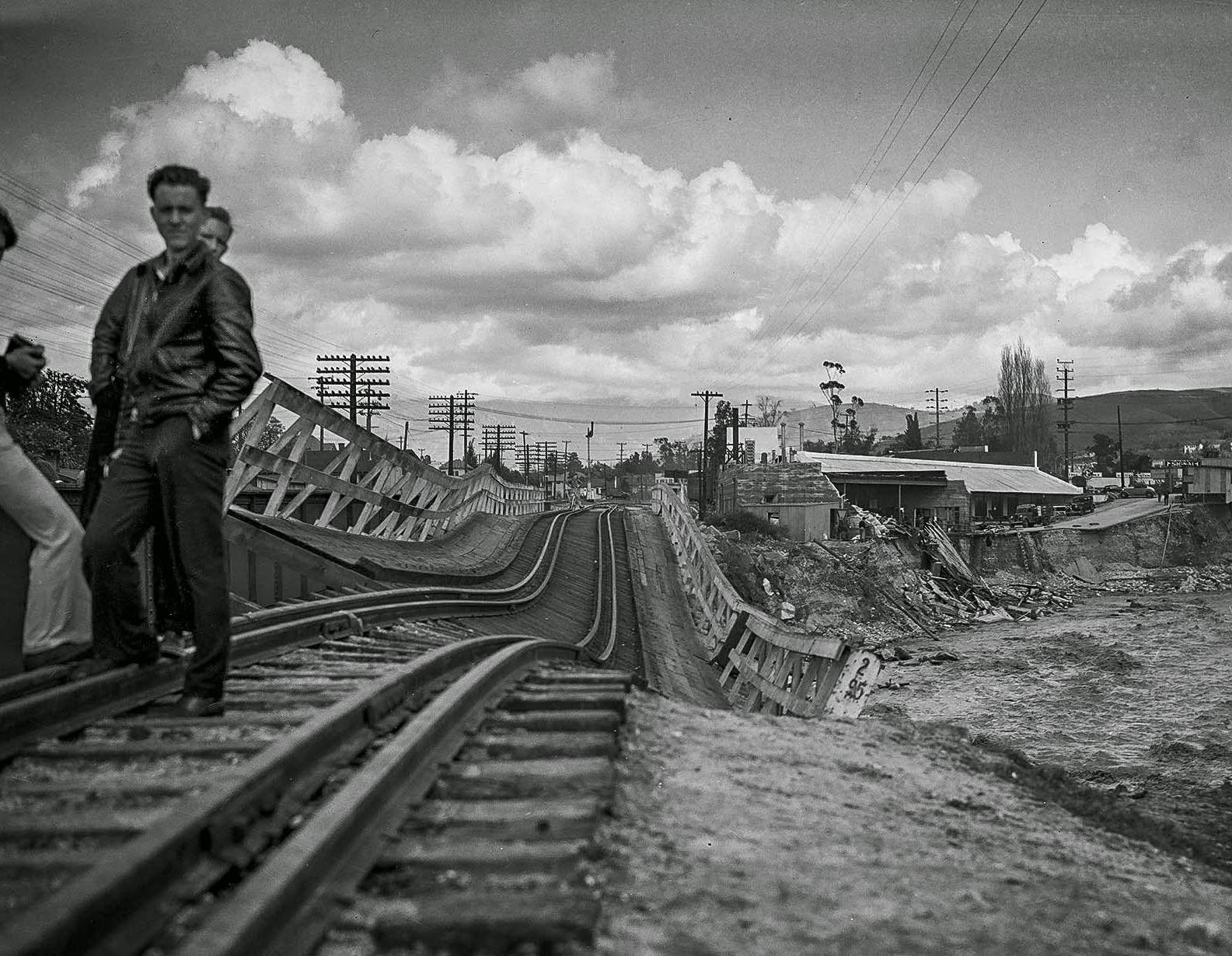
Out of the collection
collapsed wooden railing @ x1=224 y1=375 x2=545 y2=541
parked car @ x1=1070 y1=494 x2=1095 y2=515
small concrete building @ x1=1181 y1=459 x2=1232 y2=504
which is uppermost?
small concrete building @ x1=1181 y1=459 x2=1232 y2=504

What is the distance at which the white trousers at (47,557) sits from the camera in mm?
4090

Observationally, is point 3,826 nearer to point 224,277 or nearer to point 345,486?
point 224,277

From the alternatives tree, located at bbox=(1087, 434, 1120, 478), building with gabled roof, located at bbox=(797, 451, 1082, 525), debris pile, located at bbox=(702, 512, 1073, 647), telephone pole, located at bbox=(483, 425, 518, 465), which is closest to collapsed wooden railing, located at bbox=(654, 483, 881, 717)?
debris pile, located at bbox=(702, 512, 1073, 647)

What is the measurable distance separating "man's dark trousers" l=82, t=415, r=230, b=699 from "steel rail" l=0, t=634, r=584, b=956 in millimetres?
Answer: 646

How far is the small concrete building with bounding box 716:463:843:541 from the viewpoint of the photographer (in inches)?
1718

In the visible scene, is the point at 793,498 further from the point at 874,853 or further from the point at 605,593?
the point at 874,853

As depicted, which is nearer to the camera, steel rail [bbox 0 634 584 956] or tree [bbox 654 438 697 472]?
steel rail [bbox 0 634 584 956]

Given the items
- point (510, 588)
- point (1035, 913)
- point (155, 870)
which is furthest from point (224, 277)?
point (510, 588)

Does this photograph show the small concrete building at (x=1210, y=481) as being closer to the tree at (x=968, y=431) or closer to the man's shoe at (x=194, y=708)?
the tree at (x=968, y=431)

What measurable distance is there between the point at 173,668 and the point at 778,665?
303 inches

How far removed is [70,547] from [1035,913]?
12.3 feet

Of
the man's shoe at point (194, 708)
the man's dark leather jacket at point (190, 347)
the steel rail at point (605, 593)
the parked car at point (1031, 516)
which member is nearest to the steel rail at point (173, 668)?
the man's shoe at point (194, 708)

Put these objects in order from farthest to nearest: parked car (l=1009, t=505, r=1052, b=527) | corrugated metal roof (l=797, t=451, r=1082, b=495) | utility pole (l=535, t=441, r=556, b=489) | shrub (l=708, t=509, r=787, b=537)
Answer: utility pole (l=535, t=441, r=556, b=489) → corrugated metal roof (l=797, t=451, r=1082, b=495) → parked car (l=1009, t=505, r=1052, b=527) → shrub (l=708, t=509, r=787, b=537)

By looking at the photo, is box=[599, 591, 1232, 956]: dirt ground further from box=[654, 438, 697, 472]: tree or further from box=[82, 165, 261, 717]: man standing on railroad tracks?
box=[654, 438, 697, 472]: tree
